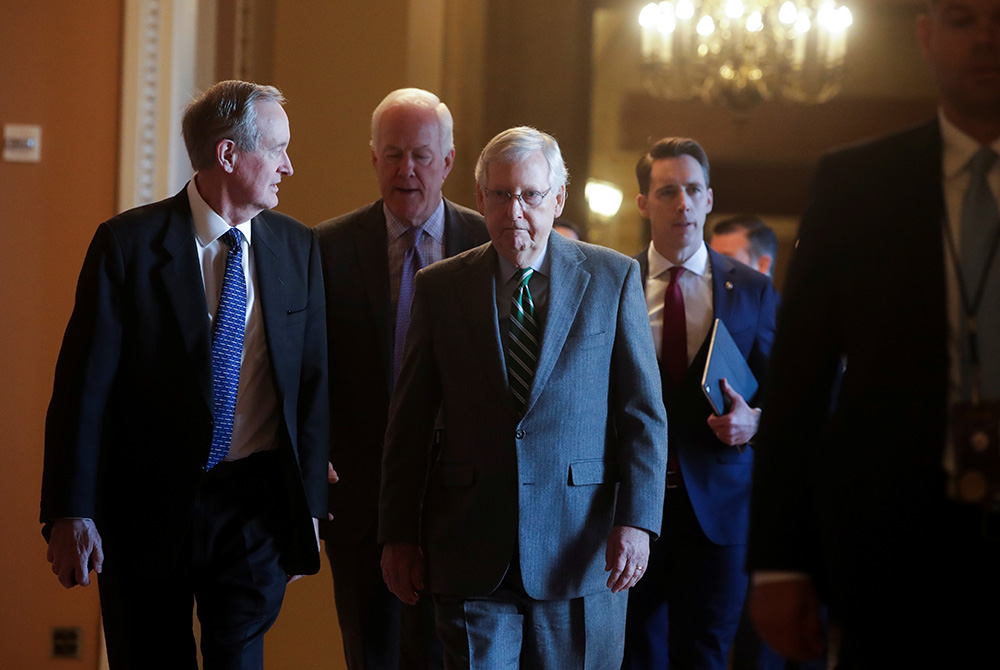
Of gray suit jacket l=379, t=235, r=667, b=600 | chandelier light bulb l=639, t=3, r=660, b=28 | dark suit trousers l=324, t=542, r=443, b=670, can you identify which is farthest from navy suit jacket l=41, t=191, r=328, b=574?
chandelier light bulb l=639, t=3, r=660, b=28

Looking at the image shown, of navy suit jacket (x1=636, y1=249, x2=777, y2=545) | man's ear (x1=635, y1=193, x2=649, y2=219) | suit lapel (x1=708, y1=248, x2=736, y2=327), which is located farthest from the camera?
man's ear (x1=635, y1=193, x2=649, y2=219)

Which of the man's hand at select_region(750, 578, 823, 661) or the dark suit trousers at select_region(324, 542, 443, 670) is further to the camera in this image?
the dark suit trousers at select_region(324, 542, 443, 670)

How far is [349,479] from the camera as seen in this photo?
3082 millimetres

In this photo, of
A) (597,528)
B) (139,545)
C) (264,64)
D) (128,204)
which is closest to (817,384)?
(597,528)

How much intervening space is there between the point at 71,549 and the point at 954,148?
189cm

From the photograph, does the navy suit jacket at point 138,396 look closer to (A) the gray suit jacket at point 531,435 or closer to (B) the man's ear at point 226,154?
(B) the man's ear at point 226,154

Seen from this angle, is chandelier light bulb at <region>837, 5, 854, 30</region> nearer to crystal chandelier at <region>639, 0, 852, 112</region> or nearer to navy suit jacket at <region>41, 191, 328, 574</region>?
crystal chandelier at <region>639, 0, 852, 112</region>

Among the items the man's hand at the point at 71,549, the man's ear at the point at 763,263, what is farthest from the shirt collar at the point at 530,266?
the man's ear at the point at 763,263

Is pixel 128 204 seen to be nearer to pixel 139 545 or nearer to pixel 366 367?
pixel 366 367

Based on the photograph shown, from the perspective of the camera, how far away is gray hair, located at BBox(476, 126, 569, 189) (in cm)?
245

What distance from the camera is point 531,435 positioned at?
7.77 ft

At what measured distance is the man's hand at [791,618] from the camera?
5.07 feet

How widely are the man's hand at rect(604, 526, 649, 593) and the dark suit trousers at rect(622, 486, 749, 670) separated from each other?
66cm

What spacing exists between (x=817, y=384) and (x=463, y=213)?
1.85m
